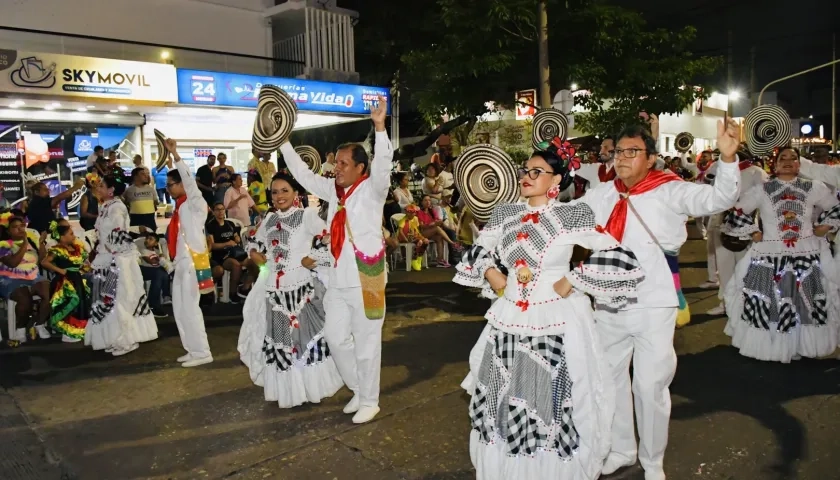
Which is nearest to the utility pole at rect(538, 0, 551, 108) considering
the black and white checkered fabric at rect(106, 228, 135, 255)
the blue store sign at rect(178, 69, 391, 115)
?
the blue store sign at rect(178, 69, 391, 115)

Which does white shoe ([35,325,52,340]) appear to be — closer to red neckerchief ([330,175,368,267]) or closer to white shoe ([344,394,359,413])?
white shoe ([344,394,359,413])

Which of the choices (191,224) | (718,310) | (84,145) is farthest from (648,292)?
(84,145)

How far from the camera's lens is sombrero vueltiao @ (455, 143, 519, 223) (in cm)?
402

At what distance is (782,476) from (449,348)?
3518mm

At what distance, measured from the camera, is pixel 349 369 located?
5.04 metres

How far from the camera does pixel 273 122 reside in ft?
17.6

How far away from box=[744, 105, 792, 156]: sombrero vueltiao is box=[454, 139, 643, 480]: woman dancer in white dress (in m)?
3.84

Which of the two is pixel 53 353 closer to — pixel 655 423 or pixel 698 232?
pixel 655 423

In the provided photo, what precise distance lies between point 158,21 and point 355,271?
11941mm

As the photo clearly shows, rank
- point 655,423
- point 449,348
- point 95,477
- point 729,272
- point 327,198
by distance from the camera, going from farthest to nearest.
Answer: point 729,272
point 449,348
point 327,198
point 95,477
point 655,423

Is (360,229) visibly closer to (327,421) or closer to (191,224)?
(327,421)

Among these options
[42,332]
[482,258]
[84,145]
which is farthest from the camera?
[84,145]

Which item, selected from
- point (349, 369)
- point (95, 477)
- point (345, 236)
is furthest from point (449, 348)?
point (95, 477)

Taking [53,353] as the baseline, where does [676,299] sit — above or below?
above
